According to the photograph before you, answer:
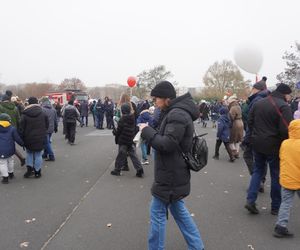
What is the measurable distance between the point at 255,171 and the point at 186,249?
70.9 inches

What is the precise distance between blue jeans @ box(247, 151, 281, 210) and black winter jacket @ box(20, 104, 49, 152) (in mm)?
4585

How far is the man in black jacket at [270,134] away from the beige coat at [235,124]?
475 cm

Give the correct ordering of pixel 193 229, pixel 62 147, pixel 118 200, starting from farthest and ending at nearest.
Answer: pixel 62 147, pixel 118 200, pixel 193 229

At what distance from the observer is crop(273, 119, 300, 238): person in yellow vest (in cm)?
457

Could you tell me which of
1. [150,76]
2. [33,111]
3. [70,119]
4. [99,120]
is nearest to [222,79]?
[150,76]

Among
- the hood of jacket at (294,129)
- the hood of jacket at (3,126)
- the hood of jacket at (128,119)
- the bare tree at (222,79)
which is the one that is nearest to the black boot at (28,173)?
the hood of jacket at (3,126)

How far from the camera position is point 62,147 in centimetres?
1318

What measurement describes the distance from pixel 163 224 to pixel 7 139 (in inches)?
192

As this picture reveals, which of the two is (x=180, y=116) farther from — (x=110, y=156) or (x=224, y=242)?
(x=110, y=156)

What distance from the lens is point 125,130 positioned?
27.1 ft

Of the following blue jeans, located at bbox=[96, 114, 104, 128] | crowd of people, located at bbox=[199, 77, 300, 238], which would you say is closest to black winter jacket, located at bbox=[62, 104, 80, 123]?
blue jeans, located at bbox=[96, 114, 104, 128]

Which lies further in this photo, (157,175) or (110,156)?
(110,156)

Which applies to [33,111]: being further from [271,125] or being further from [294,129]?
[294,129]

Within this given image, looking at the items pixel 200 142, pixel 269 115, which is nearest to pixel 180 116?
A: pixel 200 142
